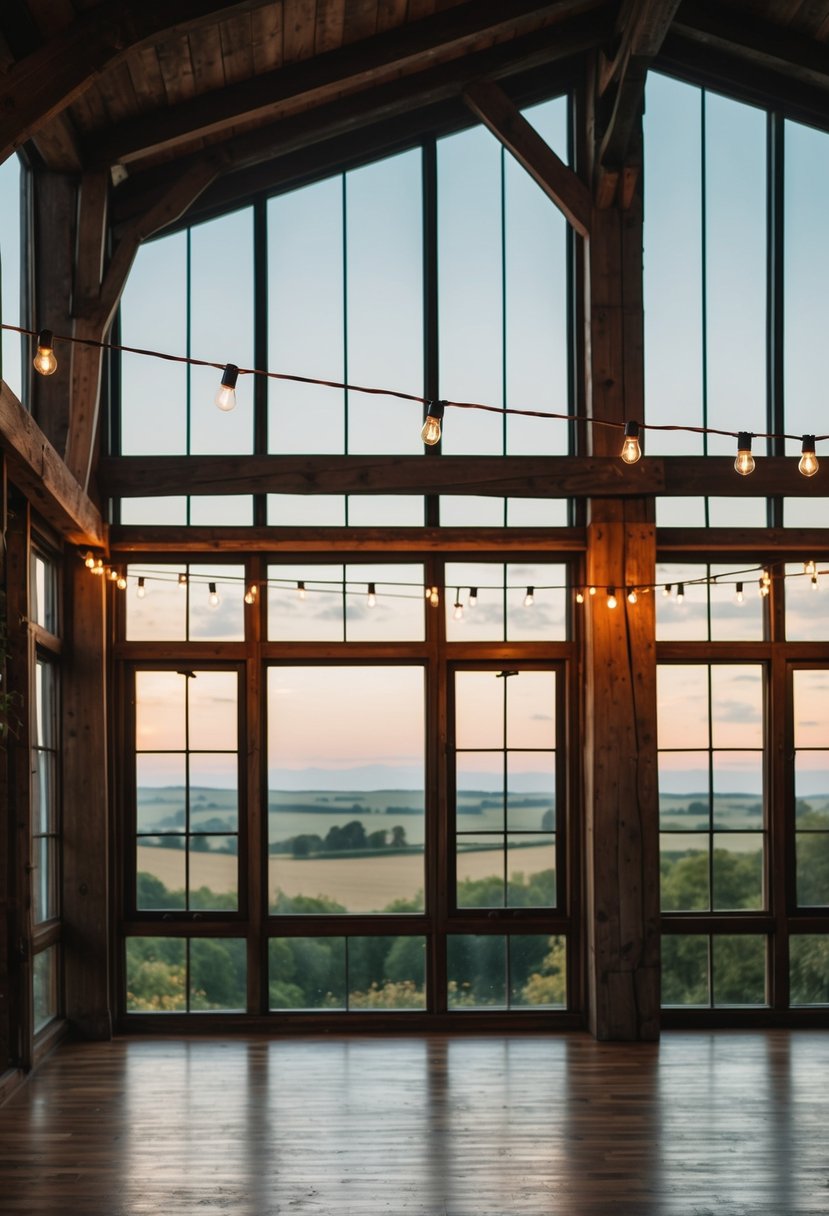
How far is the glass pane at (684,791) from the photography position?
7.64 meters

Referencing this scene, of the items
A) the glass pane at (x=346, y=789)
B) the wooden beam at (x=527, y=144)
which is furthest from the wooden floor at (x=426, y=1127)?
the wooden beam at (x=527, y=144)

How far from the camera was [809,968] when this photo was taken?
768 cm

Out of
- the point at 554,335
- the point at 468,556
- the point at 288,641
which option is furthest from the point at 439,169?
the point at 288,641

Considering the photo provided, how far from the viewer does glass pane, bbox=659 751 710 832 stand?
7.64 meters

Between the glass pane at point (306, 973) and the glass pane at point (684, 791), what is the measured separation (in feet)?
7.35

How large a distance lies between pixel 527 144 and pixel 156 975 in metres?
5.69

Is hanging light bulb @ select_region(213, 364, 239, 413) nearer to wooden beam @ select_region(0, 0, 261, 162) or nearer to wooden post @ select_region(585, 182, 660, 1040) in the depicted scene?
wooden beam @ select_region(0, 0, 261, 162)

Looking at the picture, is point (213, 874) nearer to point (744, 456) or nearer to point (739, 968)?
point (739, 968)

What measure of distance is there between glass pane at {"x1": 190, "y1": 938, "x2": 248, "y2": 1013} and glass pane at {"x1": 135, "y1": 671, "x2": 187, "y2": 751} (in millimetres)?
1279

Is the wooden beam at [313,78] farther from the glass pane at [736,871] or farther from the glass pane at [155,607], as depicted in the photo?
the glass pane at [736,871]

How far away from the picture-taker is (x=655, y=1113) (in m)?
5.74

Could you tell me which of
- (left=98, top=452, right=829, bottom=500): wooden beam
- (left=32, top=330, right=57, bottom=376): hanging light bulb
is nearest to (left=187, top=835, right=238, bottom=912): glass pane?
(left=98, top=452, right=829, bottom=500): wooden beam

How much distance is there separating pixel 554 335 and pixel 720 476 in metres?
1.41

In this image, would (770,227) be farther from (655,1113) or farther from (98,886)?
(98,886)
